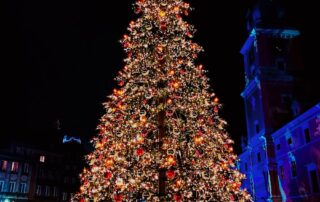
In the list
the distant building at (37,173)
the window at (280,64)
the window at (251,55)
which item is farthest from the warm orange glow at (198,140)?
the distant building at (37,173)

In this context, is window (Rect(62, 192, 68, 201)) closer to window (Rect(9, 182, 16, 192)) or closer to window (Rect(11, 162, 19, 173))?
window (Rect(9, 182, 16, 192))

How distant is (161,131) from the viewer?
13.2 metres

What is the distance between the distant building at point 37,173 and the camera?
4466cm

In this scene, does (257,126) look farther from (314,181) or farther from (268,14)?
(268,14)

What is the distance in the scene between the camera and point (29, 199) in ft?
152

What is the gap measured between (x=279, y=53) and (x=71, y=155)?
1604 inches

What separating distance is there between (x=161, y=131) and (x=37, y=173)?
4162cm

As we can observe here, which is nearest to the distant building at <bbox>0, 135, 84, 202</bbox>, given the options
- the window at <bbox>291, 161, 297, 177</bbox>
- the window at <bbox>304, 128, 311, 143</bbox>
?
the window at <bbox>291, 161, 297, 177</bbox>

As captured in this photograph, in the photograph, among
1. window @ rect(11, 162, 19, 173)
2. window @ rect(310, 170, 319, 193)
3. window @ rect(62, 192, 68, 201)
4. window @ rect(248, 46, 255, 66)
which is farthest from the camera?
window @ rect(62, 192, 68, 201)

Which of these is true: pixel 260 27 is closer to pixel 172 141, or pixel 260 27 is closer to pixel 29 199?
pixel 172 141

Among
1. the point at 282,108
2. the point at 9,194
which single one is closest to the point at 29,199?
the point at 9,194

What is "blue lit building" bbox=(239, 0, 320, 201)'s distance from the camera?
26.2m

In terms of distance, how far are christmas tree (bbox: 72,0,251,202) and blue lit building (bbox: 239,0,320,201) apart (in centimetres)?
1478

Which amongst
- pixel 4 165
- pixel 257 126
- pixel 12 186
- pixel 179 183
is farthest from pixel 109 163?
pixel 12 186
